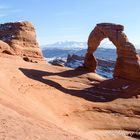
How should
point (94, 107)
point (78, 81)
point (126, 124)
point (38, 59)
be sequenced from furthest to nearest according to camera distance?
point (38, 59), point (78, 81), point (94, 107), point (126, 124)

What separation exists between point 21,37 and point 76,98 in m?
19.0

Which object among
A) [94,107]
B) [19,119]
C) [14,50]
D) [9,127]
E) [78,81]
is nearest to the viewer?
[9,127]

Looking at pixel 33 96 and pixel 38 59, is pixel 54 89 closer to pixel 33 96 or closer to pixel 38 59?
pixel 33 96

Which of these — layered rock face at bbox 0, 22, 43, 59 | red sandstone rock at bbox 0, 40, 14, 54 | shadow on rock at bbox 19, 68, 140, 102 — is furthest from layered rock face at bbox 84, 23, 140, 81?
layered rock face at bbox 0, 22, 43, 59

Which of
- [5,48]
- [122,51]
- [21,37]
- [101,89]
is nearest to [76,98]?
[101,89]

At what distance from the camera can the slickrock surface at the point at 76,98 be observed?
28.0 metres

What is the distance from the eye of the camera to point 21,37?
51.2 metres

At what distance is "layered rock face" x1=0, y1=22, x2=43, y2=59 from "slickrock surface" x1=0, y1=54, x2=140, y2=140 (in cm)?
744

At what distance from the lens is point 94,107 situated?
3375 centimetres

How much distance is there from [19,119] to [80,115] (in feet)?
50.6

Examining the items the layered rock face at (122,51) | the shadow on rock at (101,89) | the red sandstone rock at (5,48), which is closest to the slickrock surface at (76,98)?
the shadow on rock at (101,89)

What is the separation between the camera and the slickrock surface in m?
28.0

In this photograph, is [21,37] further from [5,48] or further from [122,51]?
[122,51]

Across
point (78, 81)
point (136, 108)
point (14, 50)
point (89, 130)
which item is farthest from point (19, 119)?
point (14, 50)
